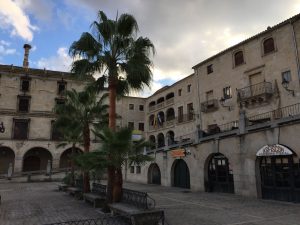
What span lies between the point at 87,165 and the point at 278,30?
63.4 ft

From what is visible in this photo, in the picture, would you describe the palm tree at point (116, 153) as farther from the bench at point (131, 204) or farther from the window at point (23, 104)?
the window at point (23, 104)

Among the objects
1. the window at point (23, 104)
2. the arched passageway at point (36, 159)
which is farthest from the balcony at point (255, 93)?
the window at point (23, 104)

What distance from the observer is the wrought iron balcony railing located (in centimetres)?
2178

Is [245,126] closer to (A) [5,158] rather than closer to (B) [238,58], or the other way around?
(B) [238,58]

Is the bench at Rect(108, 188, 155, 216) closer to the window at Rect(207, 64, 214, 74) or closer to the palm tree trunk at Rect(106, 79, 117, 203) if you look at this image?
the palm tree trunk at Rect(106, 79, 117, 203)

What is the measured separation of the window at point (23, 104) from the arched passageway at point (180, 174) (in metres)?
28.1

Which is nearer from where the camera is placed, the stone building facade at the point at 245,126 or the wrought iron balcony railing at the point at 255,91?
the stone building facade at the point at 245,126

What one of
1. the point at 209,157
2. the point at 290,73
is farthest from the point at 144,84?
the point at 290,73

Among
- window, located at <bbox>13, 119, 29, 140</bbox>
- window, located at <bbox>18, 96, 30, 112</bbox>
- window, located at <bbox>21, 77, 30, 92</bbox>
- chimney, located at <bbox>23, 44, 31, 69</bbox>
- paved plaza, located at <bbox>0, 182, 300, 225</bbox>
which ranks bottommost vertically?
paved plaza, located at <bbox>0, 182, 300, 225</bbox>

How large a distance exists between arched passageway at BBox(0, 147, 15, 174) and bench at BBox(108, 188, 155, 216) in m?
35.3

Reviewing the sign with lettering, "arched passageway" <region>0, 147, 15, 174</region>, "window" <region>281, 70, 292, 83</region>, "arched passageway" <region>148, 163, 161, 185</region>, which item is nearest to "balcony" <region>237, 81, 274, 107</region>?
"window" <region>281, 70, 292, 83</region>

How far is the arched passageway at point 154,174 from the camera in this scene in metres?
28.4

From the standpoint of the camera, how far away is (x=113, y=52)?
12547 mm

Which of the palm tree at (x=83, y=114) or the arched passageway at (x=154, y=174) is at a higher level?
the palm tree at (x=83, y=114)
